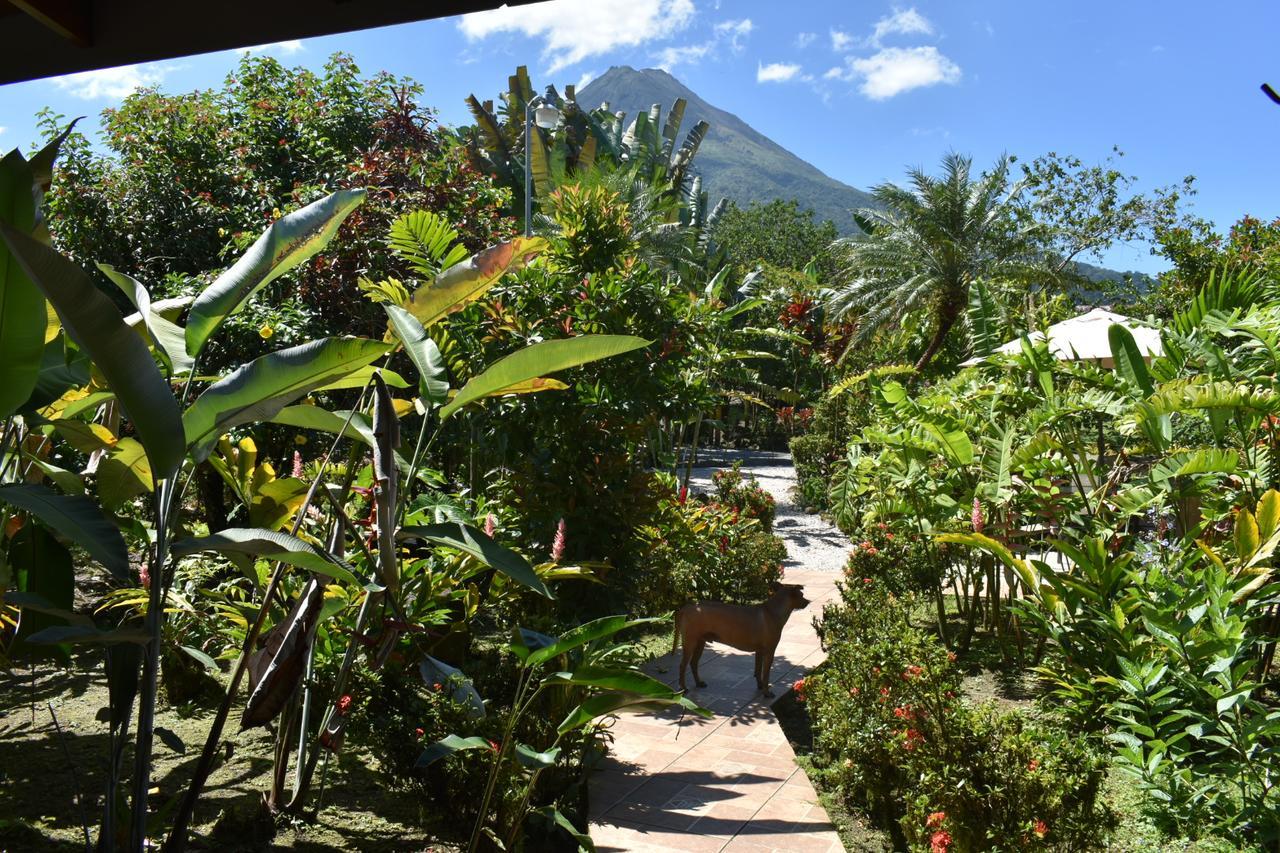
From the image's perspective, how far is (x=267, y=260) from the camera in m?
2.67

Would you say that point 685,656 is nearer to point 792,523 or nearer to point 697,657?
point 697,657

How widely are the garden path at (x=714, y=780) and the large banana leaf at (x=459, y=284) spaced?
7.96 feet

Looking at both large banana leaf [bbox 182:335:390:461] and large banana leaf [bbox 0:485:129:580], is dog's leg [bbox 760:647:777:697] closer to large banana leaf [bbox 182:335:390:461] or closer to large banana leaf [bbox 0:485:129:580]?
large banana leaf [bbox 182:335:390:461]

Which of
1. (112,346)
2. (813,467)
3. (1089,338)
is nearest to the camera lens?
(112,346)

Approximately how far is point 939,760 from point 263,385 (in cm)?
289

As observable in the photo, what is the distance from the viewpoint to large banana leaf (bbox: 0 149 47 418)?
220 cm

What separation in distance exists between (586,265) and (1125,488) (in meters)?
3.97

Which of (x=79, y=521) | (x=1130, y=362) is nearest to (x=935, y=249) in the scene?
(x=1130, y=362)

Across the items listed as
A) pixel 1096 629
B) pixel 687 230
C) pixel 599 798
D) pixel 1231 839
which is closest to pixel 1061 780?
pixel 1231 839

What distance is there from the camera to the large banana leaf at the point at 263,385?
7.85ft

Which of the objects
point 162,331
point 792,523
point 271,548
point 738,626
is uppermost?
point 162,331

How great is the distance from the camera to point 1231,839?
3.05m

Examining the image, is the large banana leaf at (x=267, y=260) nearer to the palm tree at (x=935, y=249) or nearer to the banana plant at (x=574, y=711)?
the banana plant at (x=574, y=711)

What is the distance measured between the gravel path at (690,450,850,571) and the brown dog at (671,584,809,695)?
4.60m
